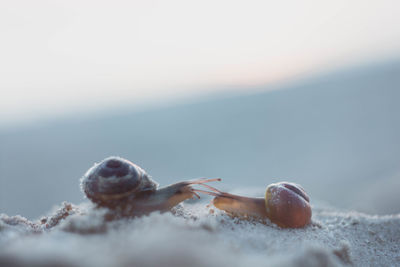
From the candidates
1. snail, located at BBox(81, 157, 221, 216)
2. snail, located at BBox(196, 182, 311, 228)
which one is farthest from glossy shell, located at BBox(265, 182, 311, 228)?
snail, located at BBox(81, 157, 221, 216)

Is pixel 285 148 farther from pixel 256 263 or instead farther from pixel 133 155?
pixel 256 263

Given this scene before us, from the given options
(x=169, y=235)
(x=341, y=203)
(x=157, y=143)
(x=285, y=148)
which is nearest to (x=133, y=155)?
(x=157, y=143)

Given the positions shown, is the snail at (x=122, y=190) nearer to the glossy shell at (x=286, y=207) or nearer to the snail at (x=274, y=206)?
the snail at (x=274, y=206)

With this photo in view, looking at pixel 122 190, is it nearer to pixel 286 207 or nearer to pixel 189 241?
pixel 189 241

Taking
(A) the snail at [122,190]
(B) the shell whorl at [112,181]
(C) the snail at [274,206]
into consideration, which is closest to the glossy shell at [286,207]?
(C) the snail at [274,206]

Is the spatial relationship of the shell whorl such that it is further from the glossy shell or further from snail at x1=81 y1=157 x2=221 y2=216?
the glossy shell

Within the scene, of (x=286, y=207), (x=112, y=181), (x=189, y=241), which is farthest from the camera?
(x=286, y=207)

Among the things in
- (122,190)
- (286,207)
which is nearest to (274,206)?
(286,207)
